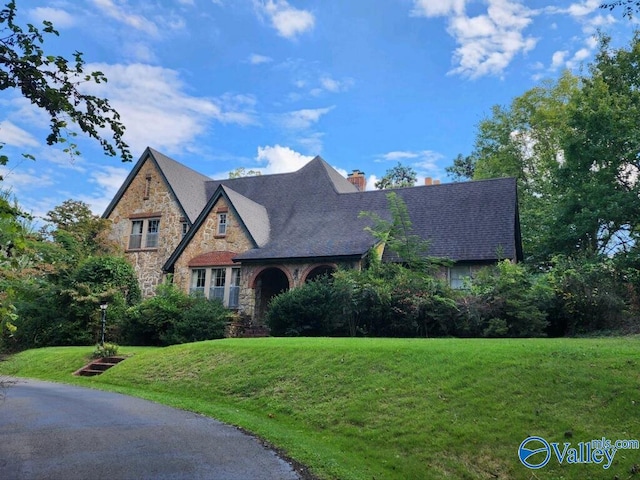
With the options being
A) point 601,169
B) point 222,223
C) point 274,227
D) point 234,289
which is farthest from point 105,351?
point 601,169

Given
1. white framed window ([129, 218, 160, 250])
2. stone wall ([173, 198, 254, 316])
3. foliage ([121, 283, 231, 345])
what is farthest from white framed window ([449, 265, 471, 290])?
white framed window ([129, 218, 160, 250])

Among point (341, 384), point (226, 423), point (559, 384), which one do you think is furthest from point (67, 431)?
point (559, 384)

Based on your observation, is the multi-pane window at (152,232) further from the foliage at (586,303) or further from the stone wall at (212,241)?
the foliage at (586,303)

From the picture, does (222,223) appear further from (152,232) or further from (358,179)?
(358,179)

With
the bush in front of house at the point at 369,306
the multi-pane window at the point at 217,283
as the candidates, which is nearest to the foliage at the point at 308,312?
the bush in front of house at the point at 369,306

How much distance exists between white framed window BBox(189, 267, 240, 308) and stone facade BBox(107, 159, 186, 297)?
4081 mm

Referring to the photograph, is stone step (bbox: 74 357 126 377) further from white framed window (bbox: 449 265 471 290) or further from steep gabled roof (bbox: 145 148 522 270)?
white framed window (bbox: 449 265 471 290)

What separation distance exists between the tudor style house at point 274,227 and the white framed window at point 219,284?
0.05m

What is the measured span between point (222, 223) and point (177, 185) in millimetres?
6345

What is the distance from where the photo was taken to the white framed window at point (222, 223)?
23984 mm

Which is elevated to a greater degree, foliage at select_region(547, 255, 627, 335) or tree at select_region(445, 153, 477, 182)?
tree at select_region(445, 153, 477, 182)

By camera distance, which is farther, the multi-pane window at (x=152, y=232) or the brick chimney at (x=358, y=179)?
the brick chimney at (x=358, y=179)

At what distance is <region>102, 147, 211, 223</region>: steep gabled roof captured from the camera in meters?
28.1

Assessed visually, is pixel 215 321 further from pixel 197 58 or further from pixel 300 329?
pixel 197 58
